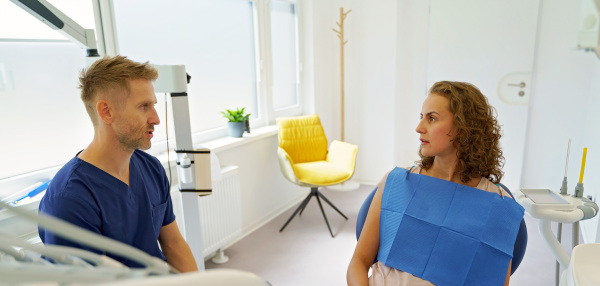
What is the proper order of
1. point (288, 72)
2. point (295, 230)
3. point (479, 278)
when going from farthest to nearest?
point (288, 72), point (295, 230), point (479, 278)

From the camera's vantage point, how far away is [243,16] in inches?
125

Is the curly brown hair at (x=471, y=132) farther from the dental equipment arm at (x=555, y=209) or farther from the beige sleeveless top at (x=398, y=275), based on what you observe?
the dental equipment arm at (x=555, y=209)

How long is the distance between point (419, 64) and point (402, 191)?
2.77 m

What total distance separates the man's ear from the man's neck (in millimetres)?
78

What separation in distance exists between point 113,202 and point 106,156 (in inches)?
6.0

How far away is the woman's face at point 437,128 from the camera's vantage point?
1.31 m

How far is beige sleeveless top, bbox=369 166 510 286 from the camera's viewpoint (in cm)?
127

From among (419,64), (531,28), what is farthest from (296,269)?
(531,28)

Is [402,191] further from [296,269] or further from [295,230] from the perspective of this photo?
[295,230]

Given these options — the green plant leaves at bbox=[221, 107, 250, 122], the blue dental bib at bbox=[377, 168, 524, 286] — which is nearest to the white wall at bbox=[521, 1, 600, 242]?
the blue dental bib at bbox=[377, 168, 524, 286]

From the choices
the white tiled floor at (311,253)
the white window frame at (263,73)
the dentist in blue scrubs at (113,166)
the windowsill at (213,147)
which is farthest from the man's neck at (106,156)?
the white window frame at (263,73)

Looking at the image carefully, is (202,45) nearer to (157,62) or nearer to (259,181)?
(157,62)

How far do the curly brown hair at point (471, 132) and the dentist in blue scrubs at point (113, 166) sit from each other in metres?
1.02

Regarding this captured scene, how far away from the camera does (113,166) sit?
127 centimetres
